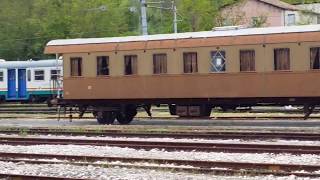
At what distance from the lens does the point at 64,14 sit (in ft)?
169

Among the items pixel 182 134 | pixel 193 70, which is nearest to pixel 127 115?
pixel 193 70

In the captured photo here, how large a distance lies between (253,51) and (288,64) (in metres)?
1.27

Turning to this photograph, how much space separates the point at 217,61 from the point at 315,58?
11.0 feet

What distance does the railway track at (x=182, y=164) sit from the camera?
11.5 meters

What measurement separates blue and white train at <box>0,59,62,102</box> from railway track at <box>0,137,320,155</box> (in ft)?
63.3

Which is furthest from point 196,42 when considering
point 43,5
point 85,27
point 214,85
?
point 43,5

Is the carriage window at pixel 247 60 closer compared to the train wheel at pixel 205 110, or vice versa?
the carriage window at pixel 247 60

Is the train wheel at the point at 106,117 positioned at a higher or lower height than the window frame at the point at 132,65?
lower

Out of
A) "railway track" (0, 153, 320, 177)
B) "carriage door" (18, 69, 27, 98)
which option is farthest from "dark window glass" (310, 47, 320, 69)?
"carriage door" (18, 69, 27, 98)

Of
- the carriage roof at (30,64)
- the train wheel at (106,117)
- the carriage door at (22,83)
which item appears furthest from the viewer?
the carriage door at (22,83)

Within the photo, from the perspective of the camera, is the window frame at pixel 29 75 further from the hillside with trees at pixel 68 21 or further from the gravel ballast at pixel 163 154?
the gravel ballast at pixel 163 154

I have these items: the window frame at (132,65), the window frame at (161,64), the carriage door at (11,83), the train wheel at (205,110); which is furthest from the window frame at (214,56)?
the carriage door at (11,83)

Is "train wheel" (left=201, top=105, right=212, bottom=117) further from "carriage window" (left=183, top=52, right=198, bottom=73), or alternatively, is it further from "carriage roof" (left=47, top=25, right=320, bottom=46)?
"carriage roof" (left=47, top=25, right=320, bottom=46)

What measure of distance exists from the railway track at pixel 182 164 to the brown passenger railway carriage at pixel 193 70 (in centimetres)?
926
